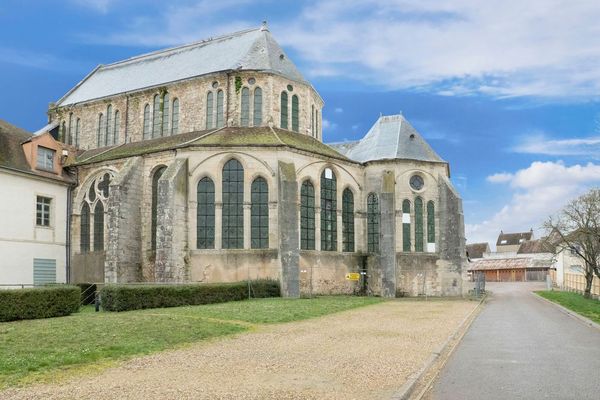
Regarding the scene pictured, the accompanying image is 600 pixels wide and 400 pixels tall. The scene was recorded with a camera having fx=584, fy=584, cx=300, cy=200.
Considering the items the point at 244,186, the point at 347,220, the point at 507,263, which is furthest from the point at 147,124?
the point at 507,263

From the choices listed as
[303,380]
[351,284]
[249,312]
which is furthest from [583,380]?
[351,284]

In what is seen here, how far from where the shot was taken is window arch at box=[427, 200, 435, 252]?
4053 centimetres

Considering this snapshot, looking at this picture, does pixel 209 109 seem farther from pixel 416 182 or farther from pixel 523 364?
pixel 523 364

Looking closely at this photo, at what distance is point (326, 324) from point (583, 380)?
30.7 feet

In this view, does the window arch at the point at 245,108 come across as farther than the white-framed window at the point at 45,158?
Yes

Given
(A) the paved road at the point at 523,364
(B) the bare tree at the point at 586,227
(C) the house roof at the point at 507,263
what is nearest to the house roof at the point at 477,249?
(C) the house roof at the point at 507,263

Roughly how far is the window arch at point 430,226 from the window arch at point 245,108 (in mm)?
13945

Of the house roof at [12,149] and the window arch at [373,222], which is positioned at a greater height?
the house roof at [12,149]

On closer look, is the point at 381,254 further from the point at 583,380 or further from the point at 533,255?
the point at 533,255

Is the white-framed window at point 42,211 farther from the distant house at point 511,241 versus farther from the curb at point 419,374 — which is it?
the distant house at point 511,241

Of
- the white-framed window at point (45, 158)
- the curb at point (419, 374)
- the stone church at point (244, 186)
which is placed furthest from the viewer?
the white-framed window at point (45, 158)

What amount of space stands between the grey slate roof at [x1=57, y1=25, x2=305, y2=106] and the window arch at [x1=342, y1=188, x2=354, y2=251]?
902 centimetres

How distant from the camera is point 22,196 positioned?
1358 inches

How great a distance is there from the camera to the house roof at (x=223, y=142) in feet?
114
